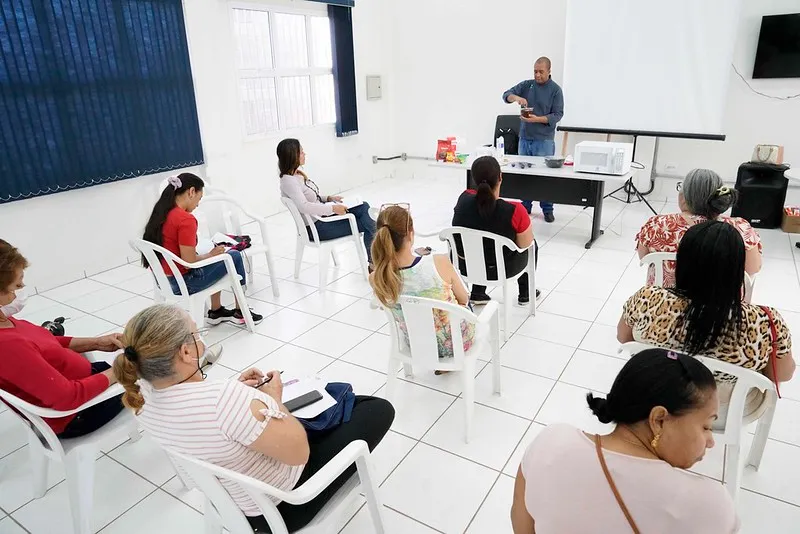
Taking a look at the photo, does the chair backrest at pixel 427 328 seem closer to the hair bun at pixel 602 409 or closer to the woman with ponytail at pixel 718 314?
the woman with ponytail at pixel 718 314

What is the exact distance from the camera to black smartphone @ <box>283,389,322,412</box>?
1.75 metres

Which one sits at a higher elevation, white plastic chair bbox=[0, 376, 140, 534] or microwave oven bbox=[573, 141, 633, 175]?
microwave oven bbox=[573, 141, 633, 175]

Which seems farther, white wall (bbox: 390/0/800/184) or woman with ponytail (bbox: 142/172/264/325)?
white wall (bbox: 390/0/800/184)

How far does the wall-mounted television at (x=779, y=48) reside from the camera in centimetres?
483

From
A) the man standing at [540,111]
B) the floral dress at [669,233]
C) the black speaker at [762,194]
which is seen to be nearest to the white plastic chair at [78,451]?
the floral dress at [669,233]

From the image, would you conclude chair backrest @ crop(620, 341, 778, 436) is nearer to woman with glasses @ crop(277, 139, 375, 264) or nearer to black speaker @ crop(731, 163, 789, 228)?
woman with glasses @ crop(277, 139, 375, 264)

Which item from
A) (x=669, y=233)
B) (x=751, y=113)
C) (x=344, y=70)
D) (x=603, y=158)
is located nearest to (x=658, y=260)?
(x=669, y=233)

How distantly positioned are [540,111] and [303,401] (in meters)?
4.42

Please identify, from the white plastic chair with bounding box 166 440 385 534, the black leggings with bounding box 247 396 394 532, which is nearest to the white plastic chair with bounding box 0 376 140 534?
the white plastic chair with bounding box 166 440 385 534

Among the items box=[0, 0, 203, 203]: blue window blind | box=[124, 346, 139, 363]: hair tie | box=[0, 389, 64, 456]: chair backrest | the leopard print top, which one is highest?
box=[0, 0, 203, 203]: blue window blind

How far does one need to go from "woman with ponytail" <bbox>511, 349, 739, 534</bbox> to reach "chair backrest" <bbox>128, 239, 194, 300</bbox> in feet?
7.78

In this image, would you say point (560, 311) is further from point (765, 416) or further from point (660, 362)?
point (660, 362)

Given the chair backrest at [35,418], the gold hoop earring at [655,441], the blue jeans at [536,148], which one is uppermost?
the blue jeans at [536,148]

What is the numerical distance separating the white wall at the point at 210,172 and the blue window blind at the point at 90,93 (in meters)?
0.15
